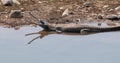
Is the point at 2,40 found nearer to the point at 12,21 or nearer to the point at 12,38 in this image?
the point at 12,38

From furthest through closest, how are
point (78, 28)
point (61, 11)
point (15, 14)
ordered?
point (61, 11)
point (15, 14)
point (78, 28)

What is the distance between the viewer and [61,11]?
13.7 metres

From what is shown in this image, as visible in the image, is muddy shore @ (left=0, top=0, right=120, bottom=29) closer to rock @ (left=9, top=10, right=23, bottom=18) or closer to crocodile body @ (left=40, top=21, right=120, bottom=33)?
rock @ (left=9, top=10, right=23, bottom=18)

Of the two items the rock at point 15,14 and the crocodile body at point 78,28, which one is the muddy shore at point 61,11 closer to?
the rock at point 15,14

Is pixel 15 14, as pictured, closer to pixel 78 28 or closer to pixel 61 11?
pixel 61 11

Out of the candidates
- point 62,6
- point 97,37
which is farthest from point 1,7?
point 97,37

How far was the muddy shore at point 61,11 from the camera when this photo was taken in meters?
13.0

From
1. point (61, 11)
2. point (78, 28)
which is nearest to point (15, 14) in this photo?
point (61, 11)

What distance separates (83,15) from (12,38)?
2463mm

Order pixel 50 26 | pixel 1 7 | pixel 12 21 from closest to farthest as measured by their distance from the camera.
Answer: pixel 50 26
pixel 12 21
pixel 1 7

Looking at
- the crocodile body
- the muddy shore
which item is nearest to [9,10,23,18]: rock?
the muddy shore

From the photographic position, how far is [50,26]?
12.1 m

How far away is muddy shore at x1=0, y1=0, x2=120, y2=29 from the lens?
42.5ft

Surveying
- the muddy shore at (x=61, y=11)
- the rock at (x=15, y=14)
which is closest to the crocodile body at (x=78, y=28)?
the muddy shore at (x=61, y=11)
